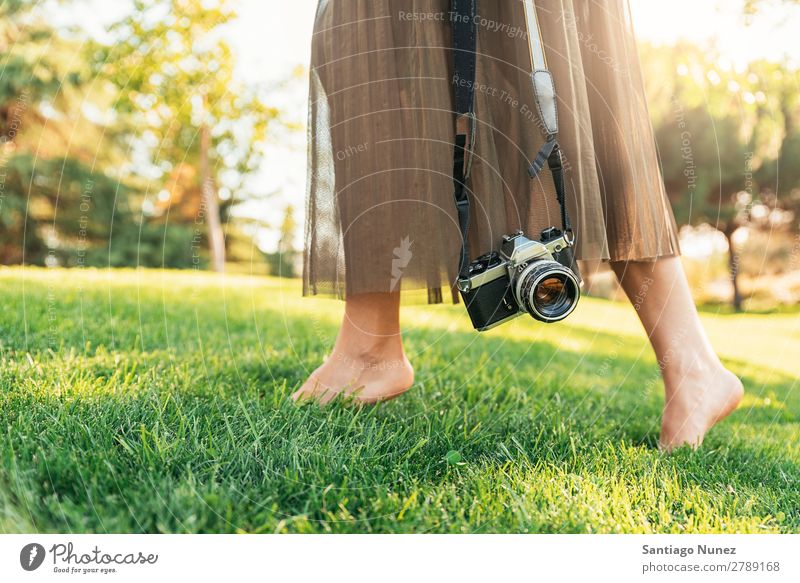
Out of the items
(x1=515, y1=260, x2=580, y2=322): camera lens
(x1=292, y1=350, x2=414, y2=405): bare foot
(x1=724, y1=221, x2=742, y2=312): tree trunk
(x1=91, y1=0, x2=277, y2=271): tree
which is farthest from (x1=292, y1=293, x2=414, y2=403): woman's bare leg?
(x1=724, y1=221, x2=742, y2=312): tree trunk

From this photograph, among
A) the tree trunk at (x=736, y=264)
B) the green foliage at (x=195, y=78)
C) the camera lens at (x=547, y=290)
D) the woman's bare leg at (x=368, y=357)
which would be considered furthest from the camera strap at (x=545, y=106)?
the tree trunk at (x=736, y=264)

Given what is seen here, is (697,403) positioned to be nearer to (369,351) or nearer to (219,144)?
(369,351)

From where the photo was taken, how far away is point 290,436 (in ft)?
3.99

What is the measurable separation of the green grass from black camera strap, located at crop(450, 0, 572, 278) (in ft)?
1.37

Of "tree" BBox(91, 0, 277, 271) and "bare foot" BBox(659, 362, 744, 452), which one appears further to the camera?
"tree" BBox(91, 0, 277, 271)

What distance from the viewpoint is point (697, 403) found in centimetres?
150

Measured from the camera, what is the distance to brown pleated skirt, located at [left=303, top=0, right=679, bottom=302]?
140 cm

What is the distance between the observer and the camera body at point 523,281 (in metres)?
1.21

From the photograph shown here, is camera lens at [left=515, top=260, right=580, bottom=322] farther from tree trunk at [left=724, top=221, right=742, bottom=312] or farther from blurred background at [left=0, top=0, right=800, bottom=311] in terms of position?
tree trunk at [left=724, top=221, right=742, bottom=312]

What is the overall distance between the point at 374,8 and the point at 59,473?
45.0 inches

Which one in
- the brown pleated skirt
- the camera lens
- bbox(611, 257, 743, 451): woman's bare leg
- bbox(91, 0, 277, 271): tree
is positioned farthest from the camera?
bbox(91, 0, 277, 271): tree

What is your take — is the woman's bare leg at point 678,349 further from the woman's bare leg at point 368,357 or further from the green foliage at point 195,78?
the green foliage at point 195,78
